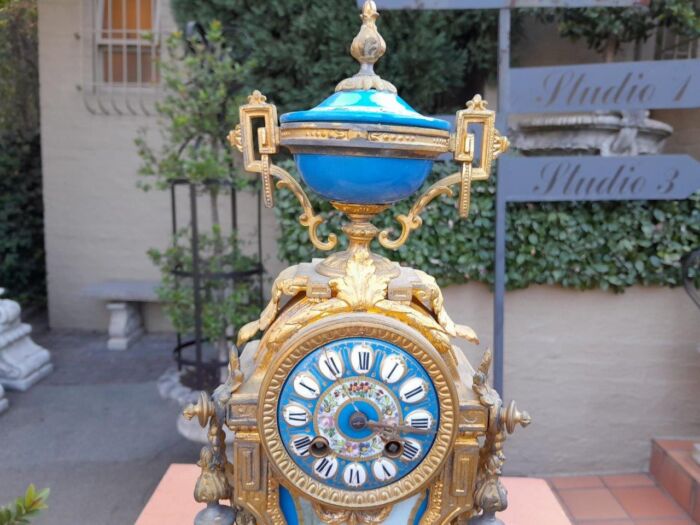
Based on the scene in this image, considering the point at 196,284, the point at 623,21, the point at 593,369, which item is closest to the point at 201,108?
the point at 196,284

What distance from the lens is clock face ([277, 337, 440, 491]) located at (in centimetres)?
137

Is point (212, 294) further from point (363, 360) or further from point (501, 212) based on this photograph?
point (363, 360)

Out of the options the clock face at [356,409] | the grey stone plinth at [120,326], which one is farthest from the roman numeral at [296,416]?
the grey stone plinth at [120,326]

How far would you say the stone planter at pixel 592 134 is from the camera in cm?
304

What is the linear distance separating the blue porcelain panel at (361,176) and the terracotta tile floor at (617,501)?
209cm

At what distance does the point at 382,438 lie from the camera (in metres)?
1.40

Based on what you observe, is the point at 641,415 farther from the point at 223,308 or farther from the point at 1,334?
the point at 1,334

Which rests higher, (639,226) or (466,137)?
(466,137)

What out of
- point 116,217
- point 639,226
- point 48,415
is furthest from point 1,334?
point 639,226

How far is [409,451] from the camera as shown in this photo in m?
1.41

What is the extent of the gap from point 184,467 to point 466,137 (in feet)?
5.30

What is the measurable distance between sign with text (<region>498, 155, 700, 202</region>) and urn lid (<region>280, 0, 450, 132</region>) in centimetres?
147

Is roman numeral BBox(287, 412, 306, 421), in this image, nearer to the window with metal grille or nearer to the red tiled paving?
the red tiled paving

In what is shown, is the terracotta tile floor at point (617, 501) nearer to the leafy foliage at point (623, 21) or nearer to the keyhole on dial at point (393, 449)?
the keyhole on dial at point (393, 449)
